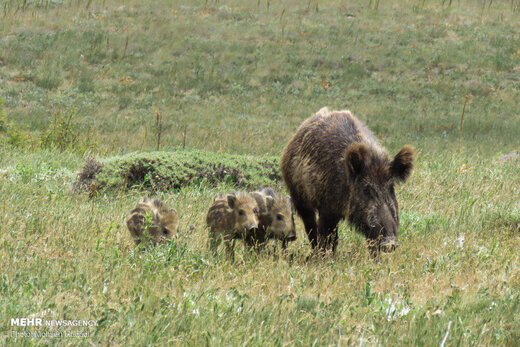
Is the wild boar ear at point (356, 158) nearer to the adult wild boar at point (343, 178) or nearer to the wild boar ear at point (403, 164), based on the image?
the adult wild boar at point (343, 178)

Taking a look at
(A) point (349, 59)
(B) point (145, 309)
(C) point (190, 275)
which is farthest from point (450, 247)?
(A) point (349, 59)

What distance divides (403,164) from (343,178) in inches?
26.0

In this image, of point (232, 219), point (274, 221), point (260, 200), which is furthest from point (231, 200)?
point (274, 221)

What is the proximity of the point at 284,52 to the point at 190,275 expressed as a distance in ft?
99.0

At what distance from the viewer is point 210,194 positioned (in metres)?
8.65

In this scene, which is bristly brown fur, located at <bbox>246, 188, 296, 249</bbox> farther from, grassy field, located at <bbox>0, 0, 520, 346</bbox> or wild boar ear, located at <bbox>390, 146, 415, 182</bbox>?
wild boar ear, located at <bbox>390, 146, 415, 182</bbox>

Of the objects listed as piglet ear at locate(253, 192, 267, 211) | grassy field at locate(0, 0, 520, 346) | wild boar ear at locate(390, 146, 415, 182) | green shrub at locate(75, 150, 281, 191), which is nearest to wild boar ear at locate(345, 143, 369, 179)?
wild boar ear at locate(390, 146, 415, 182)

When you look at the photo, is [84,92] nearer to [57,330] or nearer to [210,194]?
[210,194]

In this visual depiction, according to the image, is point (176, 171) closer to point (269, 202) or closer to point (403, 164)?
point (269, 202)

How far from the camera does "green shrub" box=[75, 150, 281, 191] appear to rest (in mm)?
8758

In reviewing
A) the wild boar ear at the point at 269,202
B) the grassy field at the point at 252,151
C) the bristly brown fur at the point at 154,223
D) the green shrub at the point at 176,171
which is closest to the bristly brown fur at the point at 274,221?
the wild boar ear at the point at 269,202

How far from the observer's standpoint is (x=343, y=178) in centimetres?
560

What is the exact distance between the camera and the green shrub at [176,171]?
28.7 feet

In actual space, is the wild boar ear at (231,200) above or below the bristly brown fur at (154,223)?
above
